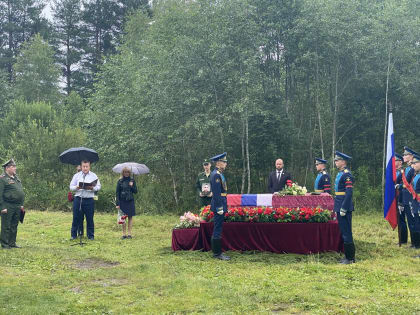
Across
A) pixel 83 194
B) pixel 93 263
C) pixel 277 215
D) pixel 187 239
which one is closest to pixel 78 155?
pixel 83 194

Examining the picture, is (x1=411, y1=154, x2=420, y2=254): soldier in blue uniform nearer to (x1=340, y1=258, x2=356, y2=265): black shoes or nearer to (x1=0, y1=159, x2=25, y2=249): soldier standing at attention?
(x1=340, y1=258, x2=356, y2=265): black shoes

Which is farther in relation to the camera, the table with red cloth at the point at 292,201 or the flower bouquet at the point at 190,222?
the table with red cloth at the point at 292,201

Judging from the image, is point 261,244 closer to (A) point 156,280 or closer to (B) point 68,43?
(A) point 156,280

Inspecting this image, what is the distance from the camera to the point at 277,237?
29.1ft

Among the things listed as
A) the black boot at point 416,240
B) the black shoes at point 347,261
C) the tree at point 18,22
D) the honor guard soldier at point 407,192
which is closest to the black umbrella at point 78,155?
the black shoes at point 347,261

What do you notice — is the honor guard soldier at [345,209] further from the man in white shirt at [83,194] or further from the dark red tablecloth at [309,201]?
the man in white shirt at [83,194]

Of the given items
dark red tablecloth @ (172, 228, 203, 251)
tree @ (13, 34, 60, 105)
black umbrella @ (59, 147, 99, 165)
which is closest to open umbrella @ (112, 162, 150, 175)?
black umbrella @ (59, 147, 99, 165)

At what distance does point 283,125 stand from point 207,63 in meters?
3.76

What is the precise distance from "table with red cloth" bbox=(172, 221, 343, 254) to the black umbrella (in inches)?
151

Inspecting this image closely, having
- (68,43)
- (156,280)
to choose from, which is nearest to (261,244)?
(156,280)

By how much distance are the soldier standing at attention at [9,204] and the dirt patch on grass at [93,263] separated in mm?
2027

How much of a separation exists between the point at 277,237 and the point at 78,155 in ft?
17.8

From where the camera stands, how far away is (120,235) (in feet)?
39.1

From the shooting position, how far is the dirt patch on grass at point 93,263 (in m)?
8.03
